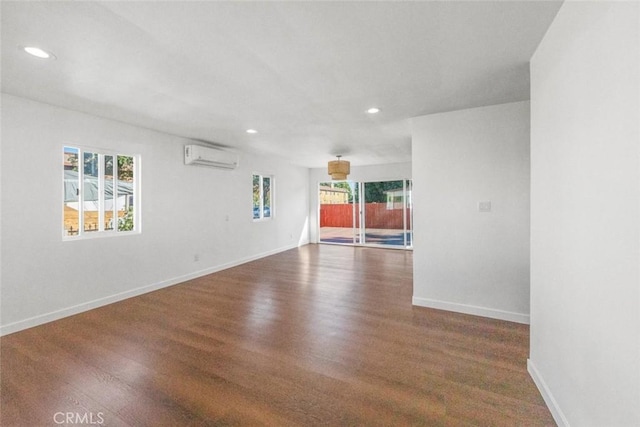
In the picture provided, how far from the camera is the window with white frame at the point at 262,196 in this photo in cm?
669

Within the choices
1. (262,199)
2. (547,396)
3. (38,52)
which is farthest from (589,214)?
(262,199)

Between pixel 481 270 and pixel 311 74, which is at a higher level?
pixel 311 74

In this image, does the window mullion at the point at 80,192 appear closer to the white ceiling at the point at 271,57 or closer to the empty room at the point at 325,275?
the empty room at the point at 325,275

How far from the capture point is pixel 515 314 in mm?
3043

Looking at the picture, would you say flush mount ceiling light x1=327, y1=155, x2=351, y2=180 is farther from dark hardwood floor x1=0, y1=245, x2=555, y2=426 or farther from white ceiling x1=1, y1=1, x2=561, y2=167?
dark hardwood floor x1=0, y1=245, x2=555, y2=426

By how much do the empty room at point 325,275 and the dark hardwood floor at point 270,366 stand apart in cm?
2

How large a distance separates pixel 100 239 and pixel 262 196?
366 centimetres

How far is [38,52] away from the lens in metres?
2.01

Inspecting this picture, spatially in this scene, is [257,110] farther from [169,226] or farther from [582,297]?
[582,297]

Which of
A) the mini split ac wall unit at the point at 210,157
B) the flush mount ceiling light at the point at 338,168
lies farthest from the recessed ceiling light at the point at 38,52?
the flush mount ceiling light at the point at 338,168

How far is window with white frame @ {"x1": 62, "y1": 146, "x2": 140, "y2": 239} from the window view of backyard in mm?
5578

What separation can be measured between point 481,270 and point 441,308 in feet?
2.15

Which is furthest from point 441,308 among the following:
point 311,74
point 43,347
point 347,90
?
point 43,347

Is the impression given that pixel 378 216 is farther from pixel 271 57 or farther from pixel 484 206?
pixel 271 57
